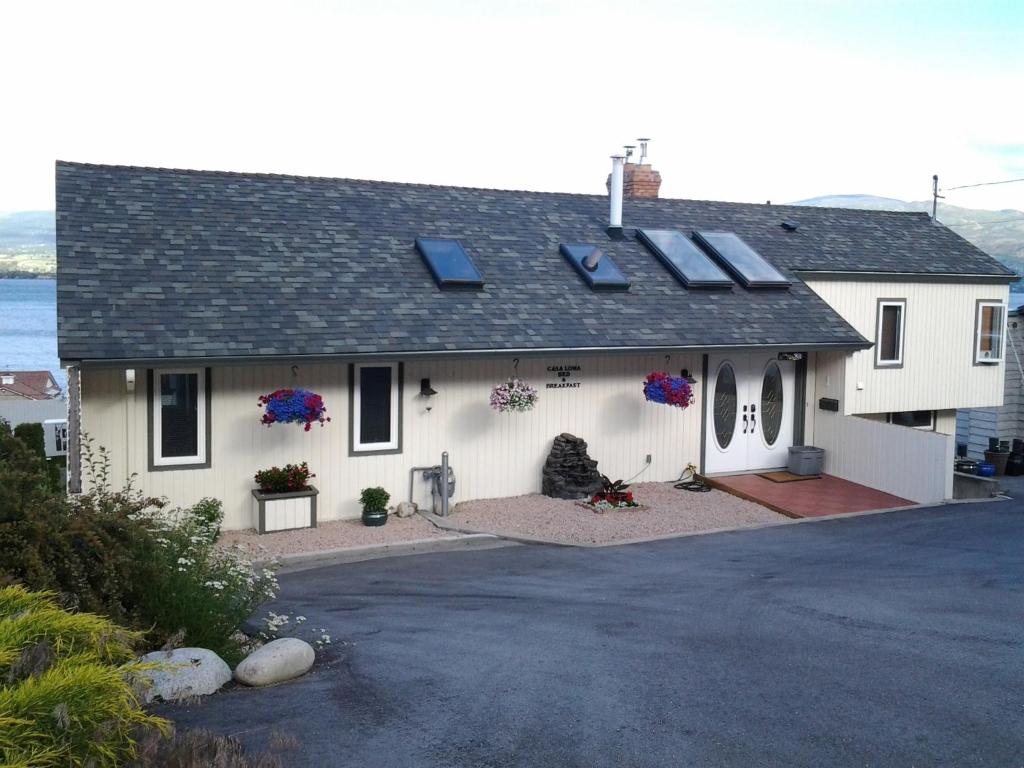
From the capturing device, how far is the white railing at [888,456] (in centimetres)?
1573

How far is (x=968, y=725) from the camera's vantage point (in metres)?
6.61

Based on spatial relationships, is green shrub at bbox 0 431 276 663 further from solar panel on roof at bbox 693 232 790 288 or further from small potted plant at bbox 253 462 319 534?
solar panel on roof at bbox 693 232 790 288

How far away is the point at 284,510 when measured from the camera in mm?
13242

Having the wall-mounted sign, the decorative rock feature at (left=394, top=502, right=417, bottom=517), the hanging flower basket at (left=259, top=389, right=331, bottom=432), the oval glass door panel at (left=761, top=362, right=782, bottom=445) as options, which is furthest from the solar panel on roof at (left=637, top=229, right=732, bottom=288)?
the hanging flower basket at (left=259, top=389, right=331, bottom=432)

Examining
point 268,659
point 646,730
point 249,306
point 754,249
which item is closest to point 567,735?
point 646,730

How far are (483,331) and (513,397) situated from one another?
3.50ft

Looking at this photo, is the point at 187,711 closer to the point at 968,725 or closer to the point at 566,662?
the point at 566,662

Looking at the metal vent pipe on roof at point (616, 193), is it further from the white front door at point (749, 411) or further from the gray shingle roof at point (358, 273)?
the white front door at point (749, 411)

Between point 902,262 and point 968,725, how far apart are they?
14130mm

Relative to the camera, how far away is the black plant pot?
13.6m

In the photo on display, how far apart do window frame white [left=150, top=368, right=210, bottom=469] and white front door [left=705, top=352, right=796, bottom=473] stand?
833cm

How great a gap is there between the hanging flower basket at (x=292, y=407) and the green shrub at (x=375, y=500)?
4.77 feet

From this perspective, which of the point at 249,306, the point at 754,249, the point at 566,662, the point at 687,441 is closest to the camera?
the point at 566,662

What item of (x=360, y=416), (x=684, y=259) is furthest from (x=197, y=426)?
(x=684, y=259)
